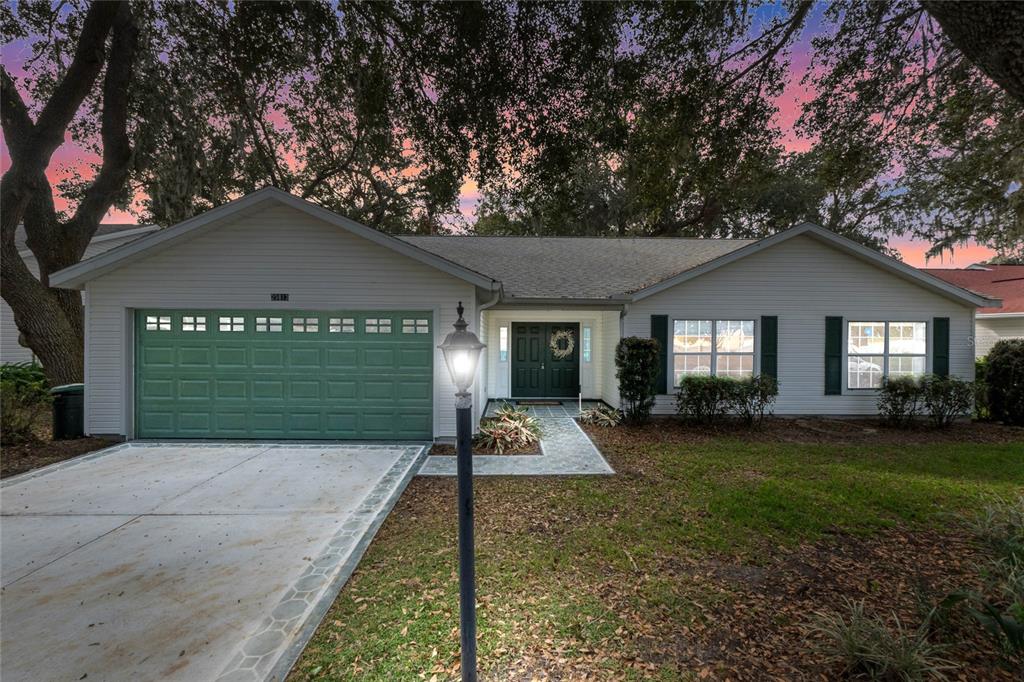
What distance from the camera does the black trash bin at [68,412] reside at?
7035mm

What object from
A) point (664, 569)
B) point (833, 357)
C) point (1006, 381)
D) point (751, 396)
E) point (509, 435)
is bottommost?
point (664, 569)

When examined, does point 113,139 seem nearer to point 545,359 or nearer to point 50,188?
point 50,188

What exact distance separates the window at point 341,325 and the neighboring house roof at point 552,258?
1460 millimetres

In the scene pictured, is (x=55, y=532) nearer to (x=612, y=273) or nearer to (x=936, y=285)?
(x=612, y=273)

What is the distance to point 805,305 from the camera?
9.12 metres

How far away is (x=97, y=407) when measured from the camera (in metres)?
7.12

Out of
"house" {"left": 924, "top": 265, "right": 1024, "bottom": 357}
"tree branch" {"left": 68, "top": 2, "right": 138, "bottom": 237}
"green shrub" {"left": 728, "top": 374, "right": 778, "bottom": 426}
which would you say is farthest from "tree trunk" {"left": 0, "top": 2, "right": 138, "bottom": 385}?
"house" {"left": 924, "top": 265, "right": 1024, "bottom": 357}

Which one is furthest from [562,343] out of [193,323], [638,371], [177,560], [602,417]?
[177,560]

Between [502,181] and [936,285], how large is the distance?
9706mm

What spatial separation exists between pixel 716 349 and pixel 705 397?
4.85 feet

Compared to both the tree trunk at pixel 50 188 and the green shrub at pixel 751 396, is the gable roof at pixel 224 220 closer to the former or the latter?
the tree trunk at pixel 50 188

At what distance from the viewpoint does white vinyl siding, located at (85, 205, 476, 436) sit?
7.05 meters

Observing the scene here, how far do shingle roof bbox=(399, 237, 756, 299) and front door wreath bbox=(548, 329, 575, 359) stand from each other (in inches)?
63.2

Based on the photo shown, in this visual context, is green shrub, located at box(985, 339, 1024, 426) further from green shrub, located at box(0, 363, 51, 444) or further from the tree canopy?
green shrub, located at box(0, 363, 51, 444)
